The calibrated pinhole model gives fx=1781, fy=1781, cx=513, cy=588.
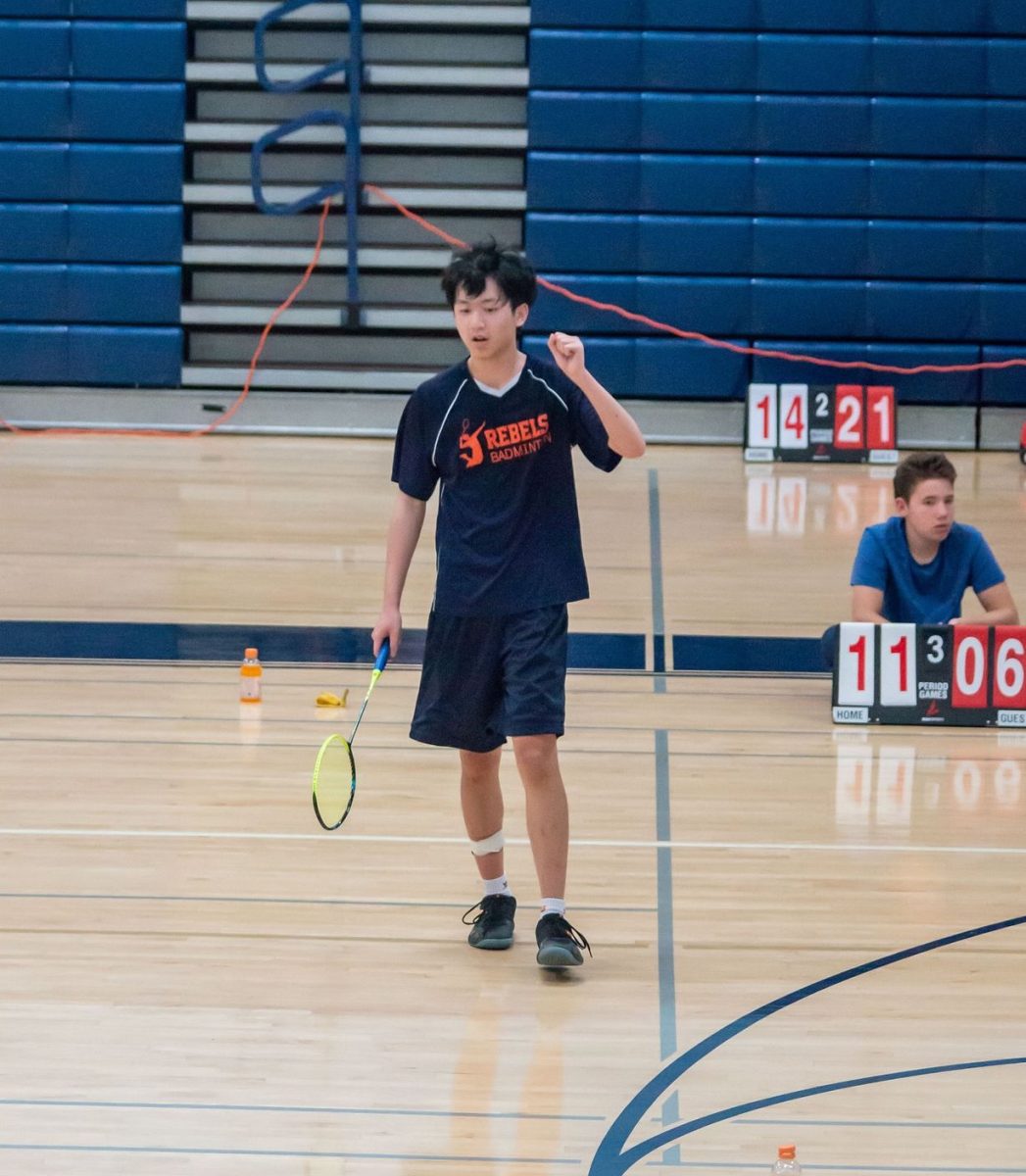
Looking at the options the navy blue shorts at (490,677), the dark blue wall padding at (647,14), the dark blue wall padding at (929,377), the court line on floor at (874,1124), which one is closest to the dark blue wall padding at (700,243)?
the dark blue wall padding at (929,377)

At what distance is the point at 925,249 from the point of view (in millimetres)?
11664

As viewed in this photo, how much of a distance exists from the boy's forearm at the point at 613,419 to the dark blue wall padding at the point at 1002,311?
872 centimetres

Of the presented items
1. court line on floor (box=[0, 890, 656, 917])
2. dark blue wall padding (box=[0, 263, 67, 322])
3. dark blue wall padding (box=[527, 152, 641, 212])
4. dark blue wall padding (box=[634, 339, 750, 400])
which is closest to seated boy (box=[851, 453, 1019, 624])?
court line on floor (box=[0, 890, 656, 917])

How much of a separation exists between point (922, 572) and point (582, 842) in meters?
1.76

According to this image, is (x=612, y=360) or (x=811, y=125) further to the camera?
(x=612, y=360)

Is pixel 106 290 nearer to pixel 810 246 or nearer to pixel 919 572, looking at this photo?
pixel 810 246

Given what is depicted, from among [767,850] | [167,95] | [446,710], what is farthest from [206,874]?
[167,95]

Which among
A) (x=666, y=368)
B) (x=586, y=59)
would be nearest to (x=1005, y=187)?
(x=666, y=368)

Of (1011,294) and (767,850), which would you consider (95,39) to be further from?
(767,850)

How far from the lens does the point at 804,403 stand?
11.2 meters

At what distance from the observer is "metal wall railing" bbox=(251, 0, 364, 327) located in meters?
11.4

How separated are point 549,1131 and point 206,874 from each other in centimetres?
147

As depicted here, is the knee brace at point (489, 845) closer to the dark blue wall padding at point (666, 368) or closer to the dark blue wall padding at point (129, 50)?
the dark blue wall padding at point (666, 368)

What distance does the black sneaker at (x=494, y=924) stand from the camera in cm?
377
